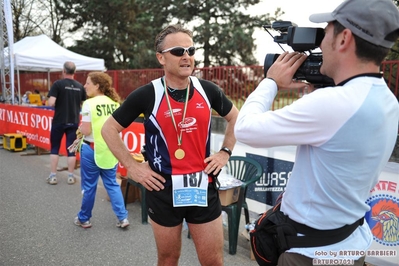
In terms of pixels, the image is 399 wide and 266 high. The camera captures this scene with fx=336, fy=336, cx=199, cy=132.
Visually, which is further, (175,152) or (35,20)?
(35,20)

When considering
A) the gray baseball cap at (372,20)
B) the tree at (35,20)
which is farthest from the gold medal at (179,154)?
the tree at (35,20)

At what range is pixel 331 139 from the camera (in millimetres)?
1146

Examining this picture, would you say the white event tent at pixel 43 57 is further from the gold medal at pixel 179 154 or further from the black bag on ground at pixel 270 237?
the black bag on ground at pixel 270 237

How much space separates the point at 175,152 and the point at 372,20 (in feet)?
4.37

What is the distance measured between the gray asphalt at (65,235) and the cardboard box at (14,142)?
10.4ft

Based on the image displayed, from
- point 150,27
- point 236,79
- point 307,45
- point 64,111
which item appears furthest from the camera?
point 150,27

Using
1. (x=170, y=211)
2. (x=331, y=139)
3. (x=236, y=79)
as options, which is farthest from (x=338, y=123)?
(x=236, y=79)

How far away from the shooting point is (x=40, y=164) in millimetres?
7281

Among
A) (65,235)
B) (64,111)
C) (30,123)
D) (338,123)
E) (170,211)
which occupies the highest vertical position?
(338,123)

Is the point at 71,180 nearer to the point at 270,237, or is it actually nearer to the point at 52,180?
the point at 52,180

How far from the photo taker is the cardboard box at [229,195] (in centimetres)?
343

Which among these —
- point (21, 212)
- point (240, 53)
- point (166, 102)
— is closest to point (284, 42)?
point (166, 102)

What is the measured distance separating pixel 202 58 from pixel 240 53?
2.68 metres

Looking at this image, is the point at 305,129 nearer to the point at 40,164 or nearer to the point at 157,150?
the point at 157,150
